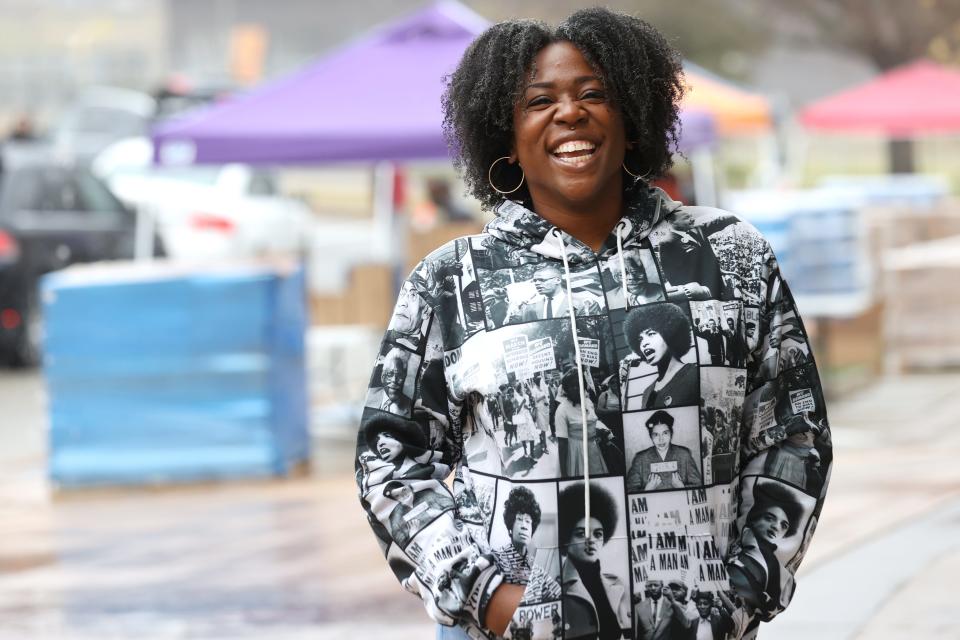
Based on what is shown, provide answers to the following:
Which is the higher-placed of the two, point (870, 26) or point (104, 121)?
point (870, 26)

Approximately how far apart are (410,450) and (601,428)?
1.11ft

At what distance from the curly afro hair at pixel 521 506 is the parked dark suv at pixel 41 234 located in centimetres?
1386

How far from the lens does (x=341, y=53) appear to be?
34.7 feet

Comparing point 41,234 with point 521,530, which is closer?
point 521,530

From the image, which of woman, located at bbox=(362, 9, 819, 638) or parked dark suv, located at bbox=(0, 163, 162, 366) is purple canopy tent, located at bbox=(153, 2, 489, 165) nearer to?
parked dark suv, located at bbox=(0, 163, 162, 366)

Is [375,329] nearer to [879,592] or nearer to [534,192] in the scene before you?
[879,592]

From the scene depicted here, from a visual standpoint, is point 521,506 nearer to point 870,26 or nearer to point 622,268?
point 622,268

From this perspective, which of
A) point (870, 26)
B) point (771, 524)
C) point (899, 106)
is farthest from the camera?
point (870, 26)

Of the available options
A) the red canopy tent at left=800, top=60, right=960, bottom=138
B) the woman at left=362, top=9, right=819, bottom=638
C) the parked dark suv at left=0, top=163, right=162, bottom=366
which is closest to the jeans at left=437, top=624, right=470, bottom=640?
the woman at left=362, top=9, right=819, bottom=638

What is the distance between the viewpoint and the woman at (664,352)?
2.57m

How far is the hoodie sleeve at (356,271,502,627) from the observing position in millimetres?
2664

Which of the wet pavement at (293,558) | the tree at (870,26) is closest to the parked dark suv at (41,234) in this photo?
the wet pavement at (293,558)

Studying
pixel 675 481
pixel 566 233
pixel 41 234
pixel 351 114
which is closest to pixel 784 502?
pixel 675 481

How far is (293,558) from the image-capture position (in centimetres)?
736
